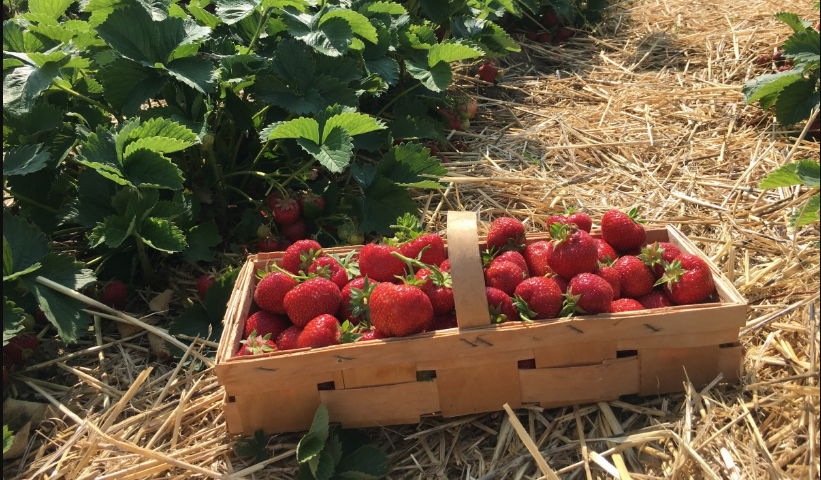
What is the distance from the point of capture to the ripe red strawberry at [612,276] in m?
1.76

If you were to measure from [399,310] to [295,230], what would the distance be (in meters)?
0.93

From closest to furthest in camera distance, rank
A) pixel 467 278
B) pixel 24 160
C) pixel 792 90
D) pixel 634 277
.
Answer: pixel 467 278, pixel 634 277, pixel 24 160, pixel 792 90

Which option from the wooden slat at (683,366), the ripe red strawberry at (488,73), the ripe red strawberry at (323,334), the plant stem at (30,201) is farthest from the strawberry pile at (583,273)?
the ripe red strawberry at (488,73)

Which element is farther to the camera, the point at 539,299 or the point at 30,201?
the point at 30,201

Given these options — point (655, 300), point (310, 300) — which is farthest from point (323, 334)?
point (655, 300)

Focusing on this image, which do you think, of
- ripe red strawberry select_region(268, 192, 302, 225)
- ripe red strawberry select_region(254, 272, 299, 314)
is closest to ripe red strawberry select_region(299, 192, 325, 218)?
ripe red strawberry select_region(268, 192, 302, 225)

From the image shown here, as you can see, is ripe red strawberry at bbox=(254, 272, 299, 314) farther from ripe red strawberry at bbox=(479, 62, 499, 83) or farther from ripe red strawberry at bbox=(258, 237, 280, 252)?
ripe red strawberry at bbox=(479, 62, 499, 83)

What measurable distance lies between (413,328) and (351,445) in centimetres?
32

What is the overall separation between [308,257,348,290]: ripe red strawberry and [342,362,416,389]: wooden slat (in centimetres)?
27

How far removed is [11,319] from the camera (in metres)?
1.83

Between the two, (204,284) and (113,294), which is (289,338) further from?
(113,294)

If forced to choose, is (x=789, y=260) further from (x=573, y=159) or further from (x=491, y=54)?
(x=491, y=54)

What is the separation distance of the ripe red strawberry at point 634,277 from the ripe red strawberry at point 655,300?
0.04ft

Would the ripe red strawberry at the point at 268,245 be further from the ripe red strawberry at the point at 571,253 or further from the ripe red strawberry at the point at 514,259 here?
the ripe red strawberry at the point at 571,253
